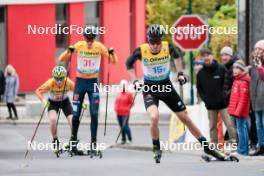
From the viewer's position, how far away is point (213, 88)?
20719 millimetres

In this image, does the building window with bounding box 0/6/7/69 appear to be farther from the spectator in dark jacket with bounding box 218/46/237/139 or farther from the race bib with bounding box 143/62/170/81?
the race bib with bounding box 143/62/170/81

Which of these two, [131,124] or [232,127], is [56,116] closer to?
[232,127]

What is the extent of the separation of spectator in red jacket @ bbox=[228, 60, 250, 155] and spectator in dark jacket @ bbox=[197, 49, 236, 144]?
40cm

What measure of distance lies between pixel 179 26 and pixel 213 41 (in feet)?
33.4

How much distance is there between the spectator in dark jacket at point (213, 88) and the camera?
20609 mm

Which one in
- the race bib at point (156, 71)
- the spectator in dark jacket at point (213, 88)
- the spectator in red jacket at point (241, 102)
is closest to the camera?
the race bib at point (156, 71)

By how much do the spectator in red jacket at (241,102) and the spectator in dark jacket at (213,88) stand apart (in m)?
0.40

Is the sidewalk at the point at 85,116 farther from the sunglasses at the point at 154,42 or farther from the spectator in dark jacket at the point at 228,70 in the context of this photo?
the sunglasses at the point at 154,42

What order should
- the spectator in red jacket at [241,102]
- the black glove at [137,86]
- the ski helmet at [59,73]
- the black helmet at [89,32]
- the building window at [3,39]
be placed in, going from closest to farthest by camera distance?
the black glove at [137,86] < the black helmet at [89,32] < the spectator in red jacket at [241,102] < the ski helmet at [59,73] < the building window at [3,39]

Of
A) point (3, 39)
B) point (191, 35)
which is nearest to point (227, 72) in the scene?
point (191, 35)

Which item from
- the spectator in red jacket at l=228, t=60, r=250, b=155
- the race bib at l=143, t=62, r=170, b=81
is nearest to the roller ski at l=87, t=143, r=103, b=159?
the spectator in red jacket at l=228, t=60, r=250, b=155

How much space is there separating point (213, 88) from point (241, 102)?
0.85 m

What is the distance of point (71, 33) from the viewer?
44438 millimetres

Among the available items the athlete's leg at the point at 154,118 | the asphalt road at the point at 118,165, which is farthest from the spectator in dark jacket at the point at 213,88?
the athlete's leg at the point at 154,118
